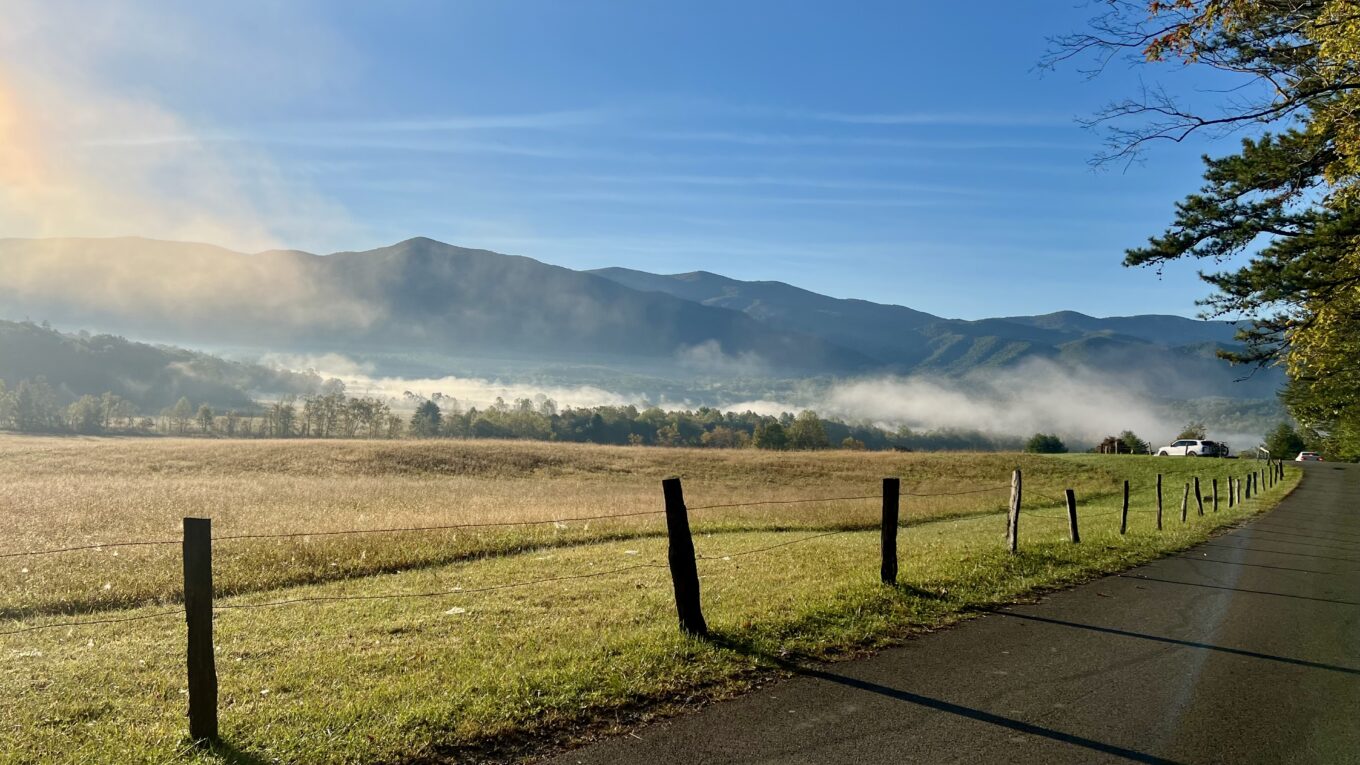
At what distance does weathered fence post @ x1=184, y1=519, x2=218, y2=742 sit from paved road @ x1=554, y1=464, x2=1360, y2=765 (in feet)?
9.04

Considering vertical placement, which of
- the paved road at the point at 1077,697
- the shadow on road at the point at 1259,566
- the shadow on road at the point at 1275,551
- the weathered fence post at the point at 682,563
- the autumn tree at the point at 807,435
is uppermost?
the weathered fence post at the point at 682,563

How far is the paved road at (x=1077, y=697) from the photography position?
5867 mm

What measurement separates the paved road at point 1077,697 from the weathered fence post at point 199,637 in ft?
9.04

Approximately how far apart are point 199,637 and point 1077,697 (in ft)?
24.3

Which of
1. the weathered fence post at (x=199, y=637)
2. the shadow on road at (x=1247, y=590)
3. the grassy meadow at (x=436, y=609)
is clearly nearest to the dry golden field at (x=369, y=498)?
the grassy meadow at (x=436, y=609)

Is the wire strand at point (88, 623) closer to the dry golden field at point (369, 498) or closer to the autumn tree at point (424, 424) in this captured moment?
the dry golden field at point (369, 498)

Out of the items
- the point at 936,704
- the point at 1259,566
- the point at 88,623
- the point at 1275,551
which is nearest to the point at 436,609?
the point at 88,623

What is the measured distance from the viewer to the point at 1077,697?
7043 millimetres

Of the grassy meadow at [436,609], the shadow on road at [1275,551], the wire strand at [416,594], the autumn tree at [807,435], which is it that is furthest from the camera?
the autumn tree at [807,435]

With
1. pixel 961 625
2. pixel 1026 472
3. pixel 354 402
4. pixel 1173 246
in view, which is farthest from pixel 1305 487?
pixel 354 402

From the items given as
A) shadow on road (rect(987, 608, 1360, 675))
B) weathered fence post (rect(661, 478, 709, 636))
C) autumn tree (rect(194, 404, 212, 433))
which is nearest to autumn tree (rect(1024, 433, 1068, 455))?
shadow on road (rect(987, 608, 1360, 675))

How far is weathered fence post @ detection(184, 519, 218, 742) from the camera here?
590cm

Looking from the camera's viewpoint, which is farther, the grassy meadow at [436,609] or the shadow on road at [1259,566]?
the shadow on road at [1259,566]

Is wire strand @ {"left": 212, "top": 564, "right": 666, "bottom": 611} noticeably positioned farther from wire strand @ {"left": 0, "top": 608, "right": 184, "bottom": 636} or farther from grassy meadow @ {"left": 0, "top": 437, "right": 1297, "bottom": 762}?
wire strand @ {"left": 0, "top": 608, "right": 184, "bottom": 636}
